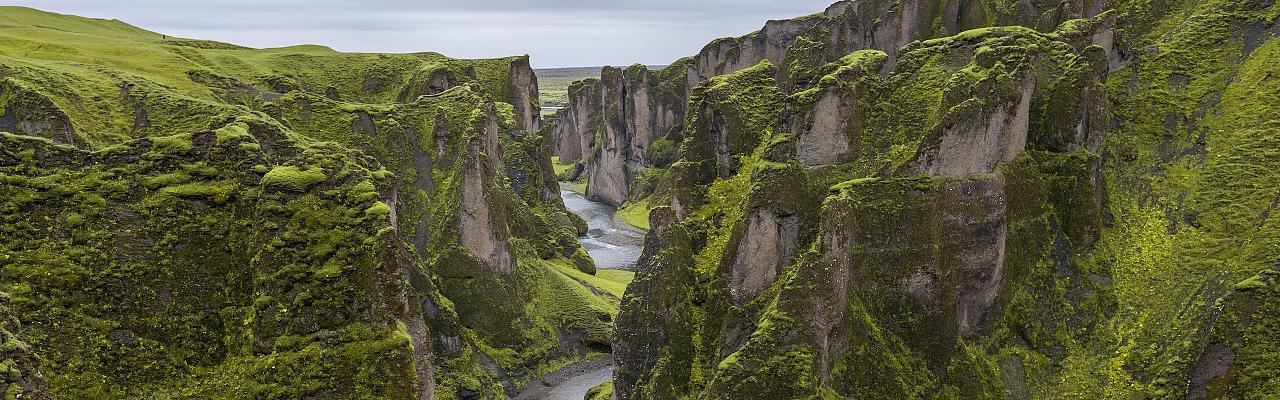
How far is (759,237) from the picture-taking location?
4125cm

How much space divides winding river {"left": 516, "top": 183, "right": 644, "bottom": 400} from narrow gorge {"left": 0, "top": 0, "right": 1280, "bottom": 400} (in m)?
0.57

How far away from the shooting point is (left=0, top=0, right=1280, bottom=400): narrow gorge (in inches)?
1246

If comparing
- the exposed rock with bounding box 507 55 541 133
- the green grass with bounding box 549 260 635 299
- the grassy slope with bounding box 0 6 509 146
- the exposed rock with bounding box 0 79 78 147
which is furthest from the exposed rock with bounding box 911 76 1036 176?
the exposed rock with bounding box 507 55 541 133

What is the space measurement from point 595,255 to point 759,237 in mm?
66787

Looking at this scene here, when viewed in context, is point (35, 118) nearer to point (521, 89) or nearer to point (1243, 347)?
point (1243, 347)

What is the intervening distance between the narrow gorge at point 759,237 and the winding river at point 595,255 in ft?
1.87

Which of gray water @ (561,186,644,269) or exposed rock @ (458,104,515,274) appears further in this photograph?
gray water @ (561,186,644,269)

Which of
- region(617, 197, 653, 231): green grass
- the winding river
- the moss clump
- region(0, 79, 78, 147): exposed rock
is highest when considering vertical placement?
region(0, 79, 78, 147): exposed rock

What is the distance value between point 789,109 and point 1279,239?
22.9 m

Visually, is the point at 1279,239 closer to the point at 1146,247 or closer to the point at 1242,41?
the point at 1146,247

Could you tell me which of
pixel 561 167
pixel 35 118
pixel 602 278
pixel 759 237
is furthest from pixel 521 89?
pixel 561 167

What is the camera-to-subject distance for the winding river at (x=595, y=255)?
62.3 metres

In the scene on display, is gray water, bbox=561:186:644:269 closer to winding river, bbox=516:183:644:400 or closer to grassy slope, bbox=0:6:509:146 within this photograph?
winding river, bbox=516:183:644:400

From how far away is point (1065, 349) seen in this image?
41344 mm
